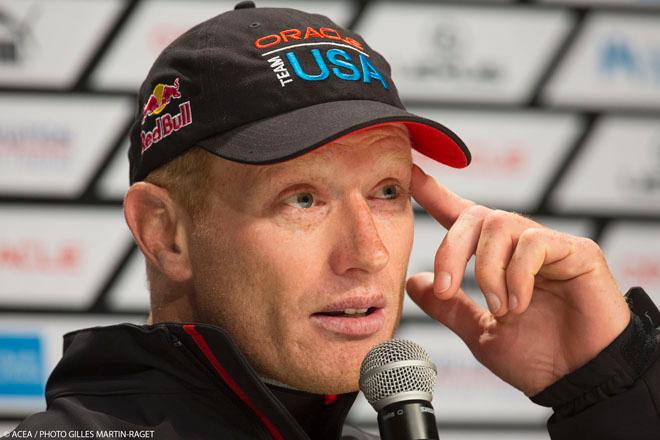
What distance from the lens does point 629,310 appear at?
1322 millimetres

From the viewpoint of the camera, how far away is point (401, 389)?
3.14 ft

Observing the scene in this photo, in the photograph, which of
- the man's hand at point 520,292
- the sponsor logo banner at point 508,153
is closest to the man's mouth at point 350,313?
the man's hand at point 520,292

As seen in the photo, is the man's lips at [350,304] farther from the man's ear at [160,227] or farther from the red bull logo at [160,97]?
the red bull logo at [160,97]

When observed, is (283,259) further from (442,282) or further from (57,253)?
(57,253)

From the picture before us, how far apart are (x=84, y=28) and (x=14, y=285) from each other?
2.39 feet

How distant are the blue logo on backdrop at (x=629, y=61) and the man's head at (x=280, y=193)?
1.81 m

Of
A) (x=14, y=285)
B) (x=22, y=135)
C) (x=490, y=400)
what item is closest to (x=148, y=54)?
(x=22, y=135)

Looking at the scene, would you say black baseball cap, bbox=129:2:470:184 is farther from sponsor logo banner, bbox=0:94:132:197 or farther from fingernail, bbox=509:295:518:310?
sponsor logo banner, bbox=0:94:132:197

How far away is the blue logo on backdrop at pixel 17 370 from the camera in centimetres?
267

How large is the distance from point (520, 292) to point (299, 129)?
33cm

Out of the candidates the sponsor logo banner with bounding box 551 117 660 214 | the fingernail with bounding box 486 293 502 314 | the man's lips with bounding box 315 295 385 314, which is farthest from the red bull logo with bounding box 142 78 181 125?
the sponsor logo banner with bounding box 551 117 660 214

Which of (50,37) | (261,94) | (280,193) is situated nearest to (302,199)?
(280,193)

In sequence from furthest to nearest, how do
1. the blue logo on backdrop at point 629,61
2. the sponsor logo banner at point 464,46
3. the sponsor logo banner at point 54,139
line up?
the blue logo on backdrop at point 629,61, the sponsor logo banner at point 464,46, the sponsor logo banner at point 54,139

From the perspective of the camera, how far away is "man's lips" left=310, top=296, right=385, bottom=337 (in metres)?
1.13
